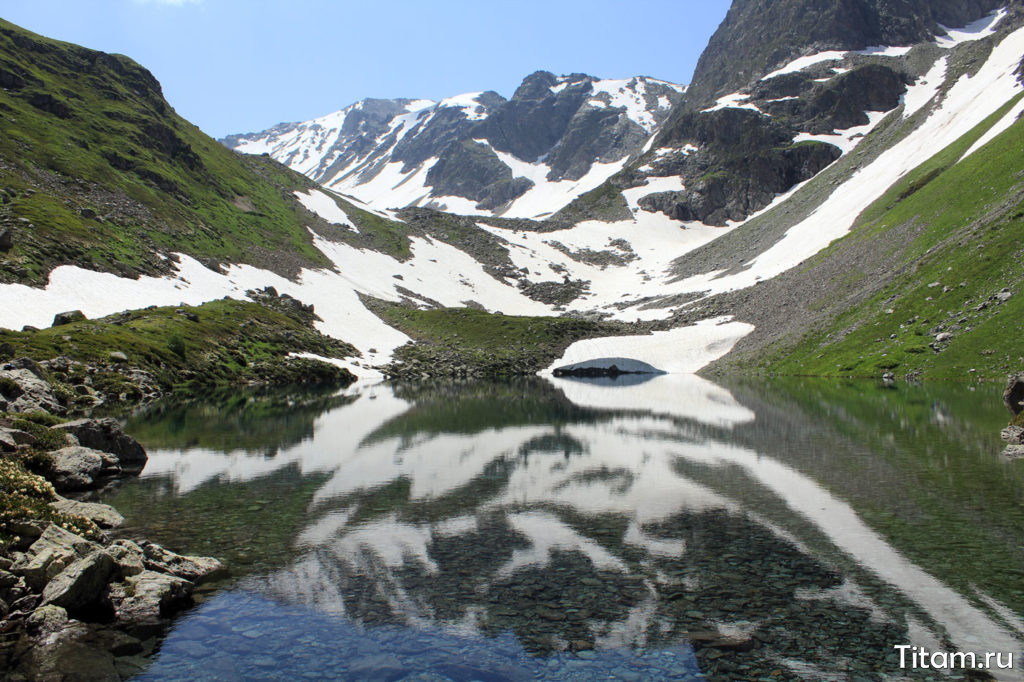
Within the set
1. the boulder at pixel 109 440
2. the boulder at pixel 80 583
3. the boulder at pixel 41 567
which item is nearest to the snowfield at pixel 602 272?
the boulder at pixel 109 440

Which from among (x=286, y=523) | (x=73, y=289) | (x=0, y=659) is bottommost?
(x=0, y=659)

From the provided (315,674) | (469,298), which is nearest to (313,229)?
(469,298)

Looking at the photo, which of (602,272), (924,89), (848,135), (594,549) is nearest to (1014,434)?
(594,549)

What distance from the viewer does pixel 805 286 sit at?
3669 inches

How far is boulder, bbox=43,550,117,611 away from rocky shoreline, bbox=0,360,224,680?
0.06 feet

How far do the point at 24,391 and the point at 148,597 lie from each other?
29660mm

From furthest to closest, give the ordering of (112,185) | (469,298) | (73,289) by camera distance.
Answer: (469,298) → (112,185) → (73,289)

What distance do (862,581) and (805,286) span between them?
89.1 metres

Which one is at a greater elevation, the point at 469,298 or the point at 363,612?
the point at 469,298

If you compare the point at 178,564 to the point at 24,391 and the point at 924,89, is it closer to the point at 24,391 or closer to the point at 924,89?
the point at 24,391

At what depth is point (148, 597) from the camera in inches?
496

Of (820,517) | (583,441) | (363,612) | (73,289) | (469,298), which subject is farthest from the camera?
(469,298)

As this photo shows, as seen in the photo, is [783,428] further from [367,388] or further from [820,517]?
[367,388]

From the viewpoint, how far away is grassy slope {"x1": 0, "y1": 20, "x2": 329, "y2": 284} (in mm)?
79438
